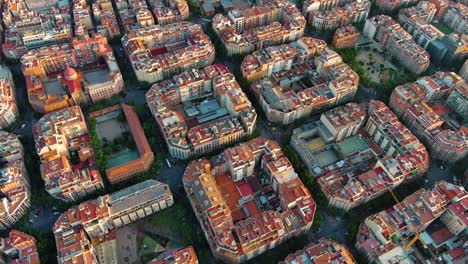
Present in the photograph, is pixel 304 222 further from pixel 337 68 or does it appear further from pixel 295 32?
pixel 295 32

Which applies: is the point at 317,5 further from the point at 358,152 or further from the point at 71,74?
the point at 71,74

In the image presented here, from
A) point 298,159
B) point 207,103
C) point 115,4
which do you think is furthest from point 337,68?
point 115,4

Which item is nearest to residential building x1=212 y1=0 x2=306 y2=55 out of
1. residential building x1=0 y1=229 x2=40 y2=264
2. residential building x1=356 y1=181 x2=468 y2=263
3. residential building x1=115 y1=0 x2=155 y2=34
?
residential building x1=115 y1=0 x2=155 y2=34

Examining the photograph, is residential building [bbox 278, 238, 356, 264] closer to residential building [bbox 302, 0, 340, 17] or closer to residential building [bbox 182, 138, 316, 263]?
residential building [bbox 182, 138, 316, 263]

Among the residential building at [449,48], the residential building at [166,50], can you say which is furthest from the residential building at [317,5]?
the residential building at [166,50]

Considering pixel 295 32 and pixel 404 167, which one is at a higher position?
pixel 295 32

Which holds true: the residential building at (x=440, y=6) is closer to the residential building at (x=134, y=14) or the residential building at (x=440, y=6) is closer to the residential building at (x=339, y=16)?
the residential building at (x=339, y=16)

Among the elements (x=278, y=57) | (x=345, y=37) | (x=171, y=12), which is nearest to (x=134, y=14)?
(x=171, y=12)
